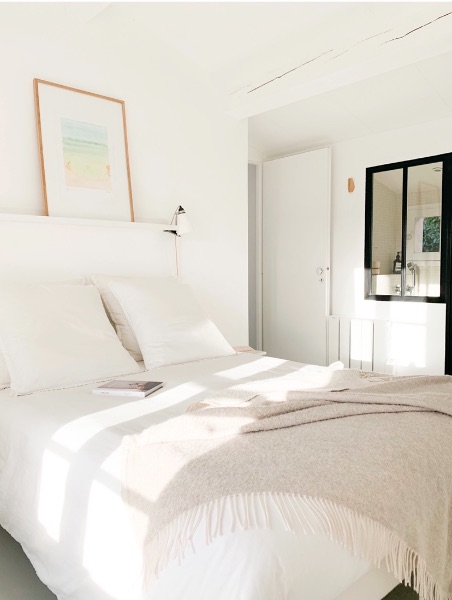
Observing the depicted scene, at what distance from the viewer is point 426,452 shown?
126 cm

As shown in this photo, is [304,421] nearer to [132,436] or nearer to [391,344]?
[132,436]

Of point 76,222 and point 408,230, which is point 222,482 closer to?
point 76,222

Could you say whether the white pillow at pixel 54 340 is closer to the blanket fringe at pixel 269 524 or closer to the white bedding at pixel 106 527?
the white bedding at pixel 106 527

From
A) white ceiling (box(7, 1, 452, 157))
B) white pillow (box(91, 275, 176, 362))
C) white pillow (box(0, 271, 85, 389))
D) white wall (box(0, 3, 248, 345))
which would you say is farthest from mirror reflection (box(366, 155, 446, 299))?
white pillow (box(0, 271, 85, 389))

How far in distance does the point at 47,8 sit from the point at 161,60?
2.61ft

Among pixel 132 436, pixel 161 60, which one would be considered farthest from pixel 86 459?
pixel 161 60

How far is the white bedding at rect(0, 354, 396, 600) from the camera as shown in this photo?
90 cm

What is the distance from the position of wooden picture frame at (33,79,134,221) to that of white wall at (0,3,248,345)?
62 mm

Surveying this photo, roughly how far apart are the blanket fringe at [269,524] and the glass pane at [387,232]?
326 centimetres

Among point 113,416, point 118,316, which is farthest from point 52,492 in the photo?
point 118,316

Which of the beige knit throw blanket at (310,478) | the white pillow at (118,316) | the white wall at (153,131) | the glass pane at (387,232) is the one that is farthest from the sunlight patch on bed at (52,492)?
the glass pane at (387,232)

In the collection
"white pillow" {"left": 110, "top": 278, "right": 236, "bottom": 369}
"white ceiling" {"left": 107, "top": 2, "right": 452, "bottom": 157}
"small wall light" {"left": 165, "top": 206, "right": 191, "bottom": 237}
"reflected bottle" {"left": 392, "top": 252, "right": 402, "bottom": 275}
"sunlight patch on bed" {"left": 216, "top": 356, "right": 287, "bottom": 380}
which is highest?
"white ceiling" {"left": 107, "top": 2, "right": 452, "bottom": 157}

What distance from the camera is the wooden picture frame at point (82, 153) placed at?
2607mm

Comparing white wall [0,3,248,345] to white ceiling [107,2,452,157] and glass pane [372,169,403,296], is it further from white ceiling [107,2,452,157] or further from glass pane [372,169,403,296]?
glass pane [372,169,403,296]
